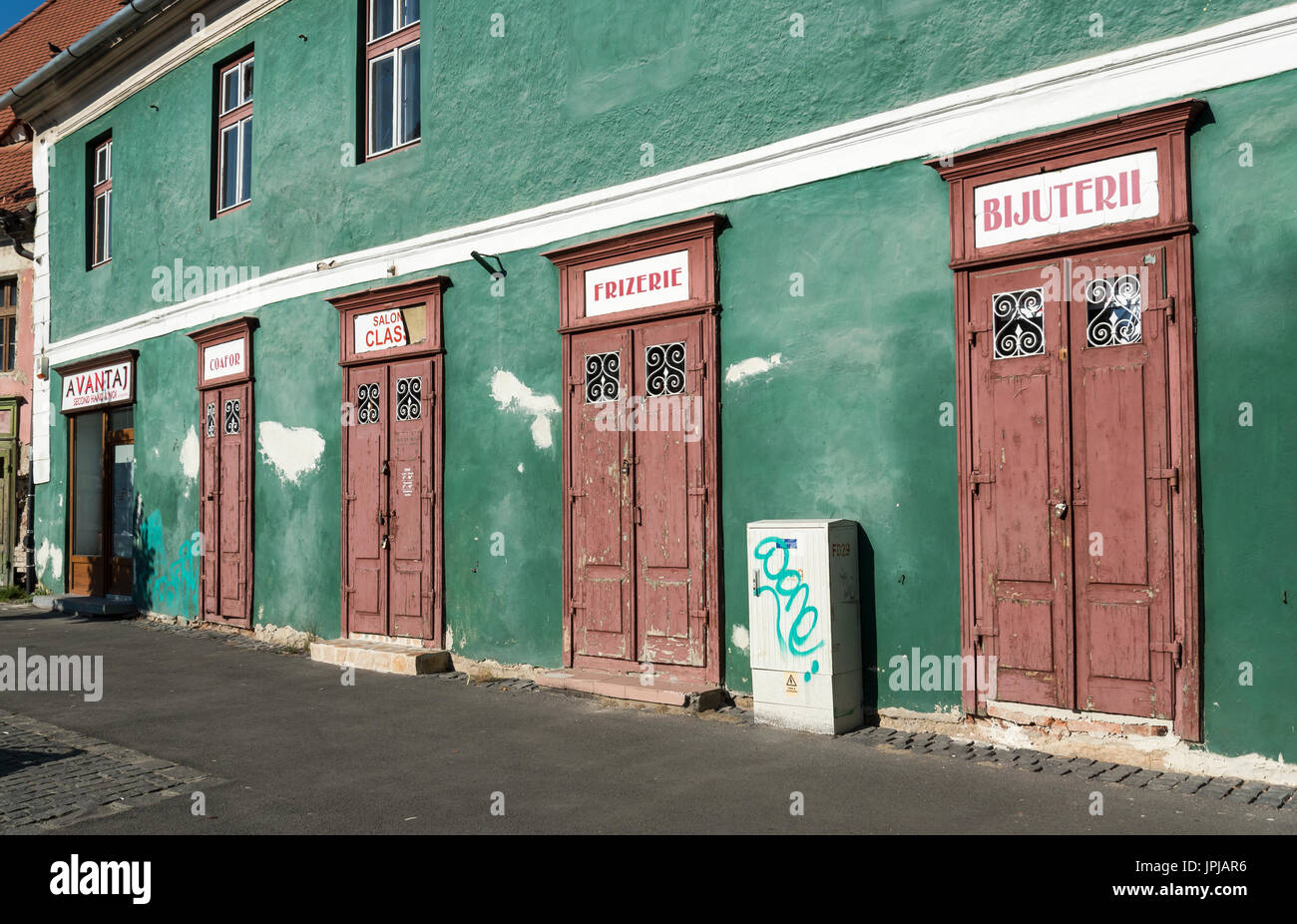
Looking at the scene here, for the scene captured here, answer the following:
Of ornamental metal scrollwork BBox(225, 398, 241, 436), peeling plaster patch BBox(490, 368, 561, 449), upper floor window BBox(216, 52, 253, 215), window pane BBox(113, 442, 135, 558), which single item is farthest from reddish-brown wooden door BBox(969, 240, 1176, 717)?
window pane BBox(113, 442, 135, 558)

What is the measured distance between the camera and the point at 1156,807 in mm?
5441

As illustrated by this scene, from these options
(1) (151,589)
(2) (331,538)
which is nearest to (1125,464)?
(2) (331,538)

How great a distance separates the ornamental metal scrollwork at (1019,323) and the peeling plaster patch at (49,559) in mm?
14667

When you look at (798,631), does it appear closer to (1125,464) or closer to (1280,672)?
(1125,464)

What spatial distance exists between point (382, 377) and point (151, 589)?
5935 mm

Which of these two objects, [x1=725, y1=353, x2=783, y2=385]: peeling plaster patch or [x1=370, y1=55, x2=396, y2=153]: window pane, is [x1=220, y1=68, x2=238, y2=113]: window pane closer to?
[x1=370, y1=55, x2=396, y2=153]: window pane

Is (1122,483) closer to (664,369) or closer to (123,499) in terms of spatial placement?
(664,369)

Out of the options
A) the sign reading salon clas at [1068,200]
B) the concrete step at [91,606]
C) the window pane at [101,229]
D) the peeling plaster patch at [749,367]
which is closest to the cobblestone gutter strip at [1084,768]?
the peeling plaster patch at [749,367]

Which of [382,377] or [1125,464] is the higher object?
[382,377]

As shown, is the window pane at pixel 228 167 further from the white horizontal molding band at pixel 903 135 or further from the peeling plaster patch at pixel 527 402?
the peeling plaster patch at pixel 527 402

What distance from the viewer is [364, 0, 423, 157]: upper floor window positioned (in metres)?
11.0

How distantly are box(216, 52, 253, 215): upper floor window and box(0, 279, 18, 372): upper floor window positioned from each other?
6676 millimetres

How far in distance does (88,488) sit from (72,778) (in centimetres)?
1127
